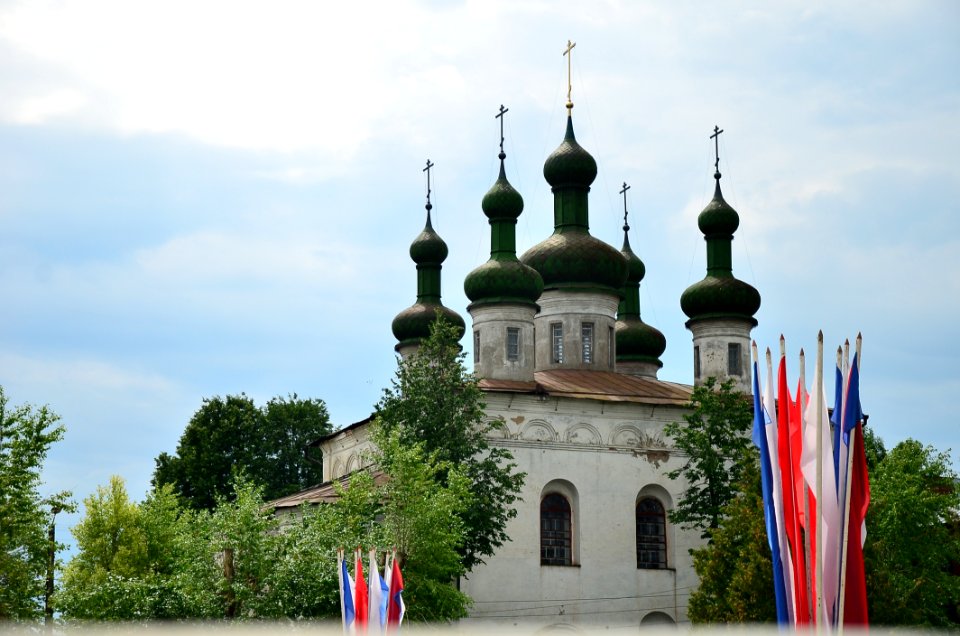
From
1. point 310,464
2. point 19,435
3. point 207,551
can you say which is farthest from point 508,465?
point 310,464

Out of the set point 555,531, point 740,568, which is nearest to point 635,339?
point 555,531

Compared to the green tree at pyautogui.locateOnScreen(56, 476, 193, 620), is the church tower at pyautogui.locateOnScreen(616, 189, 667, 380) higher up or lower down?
higher up

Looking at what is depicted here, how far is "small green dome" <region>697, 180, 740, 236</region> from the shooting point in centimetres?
4591

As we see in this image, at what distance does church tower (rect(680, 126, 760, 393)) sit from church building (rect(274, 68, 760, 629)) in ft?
0.13

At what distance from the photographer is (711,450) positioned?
127 feet

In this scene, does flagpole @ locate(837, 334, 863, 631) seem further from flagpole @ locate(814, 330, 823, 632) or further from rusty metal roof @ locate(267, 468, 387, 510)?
rusty metal roof @ locate(267, 468, 387, 510)

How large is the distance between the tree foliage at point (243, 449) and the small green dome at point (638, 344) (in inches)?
522

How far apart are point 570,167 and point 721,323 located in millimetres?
6457

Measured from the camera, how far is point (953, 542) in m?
37.4

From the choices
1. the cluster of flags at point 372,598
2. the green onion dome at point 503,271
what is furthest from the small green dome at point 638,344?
the cluster of flags at point 372,598

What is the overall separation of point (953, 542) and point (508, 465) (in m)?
10.7

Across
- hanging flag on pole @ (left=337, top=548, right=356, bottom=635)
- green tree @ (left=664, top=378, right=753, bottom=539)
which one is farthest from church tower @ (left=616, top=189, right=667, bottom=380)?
hanging flag on pole @ (left=337, top=548, right=356, bottom=635)

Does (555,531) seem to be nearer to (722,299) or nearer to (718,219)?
(722,299)

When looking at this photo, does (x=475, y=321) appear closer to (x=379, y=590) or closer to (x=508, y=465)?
(x=508, y=465)
